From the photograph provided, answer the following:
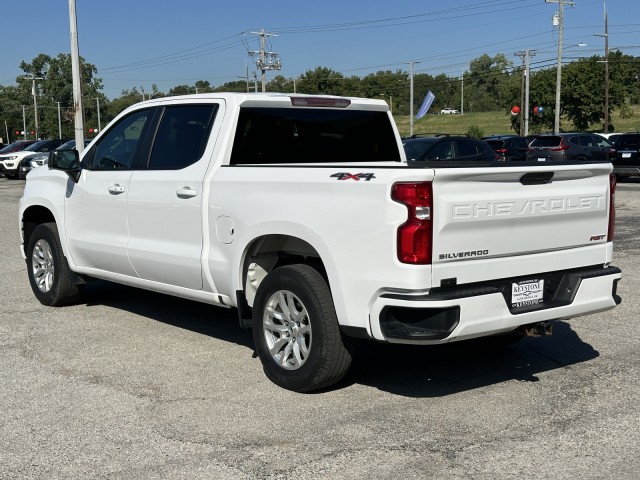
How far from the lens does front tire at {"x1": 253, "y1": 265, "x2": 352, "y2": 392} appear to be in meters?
5.20

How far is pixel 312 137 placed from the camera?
6625 millimetres

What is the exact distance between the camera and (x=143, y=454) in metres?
4.43

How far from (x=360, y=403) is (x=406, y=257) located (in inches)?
45.1

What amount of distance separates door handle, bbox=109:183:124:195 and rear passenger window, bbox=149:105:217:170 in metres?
0.39

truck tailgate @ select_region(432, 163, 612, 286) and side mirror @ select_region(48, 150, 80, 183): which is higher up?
side mirror @ select_region(48, 150, 80, 183)

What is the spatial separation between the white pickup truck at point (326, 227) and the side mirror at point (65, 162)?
3 cm

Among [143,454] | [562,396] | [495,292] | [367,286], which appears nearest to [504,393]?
[562,396]

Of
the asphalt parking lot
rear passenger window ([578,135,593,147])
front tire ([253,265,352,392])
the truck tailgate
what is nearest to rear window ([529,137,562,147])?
rear passenger window ([578,135,593,147])

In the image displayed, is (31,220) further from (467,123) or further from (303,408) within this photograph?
(467,123)

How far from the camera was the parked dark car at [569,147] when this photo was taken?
2845cm

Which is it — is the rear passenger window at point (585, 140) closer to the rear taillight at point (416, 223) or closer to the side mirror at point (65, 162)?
the side mirror at point (65, 162)

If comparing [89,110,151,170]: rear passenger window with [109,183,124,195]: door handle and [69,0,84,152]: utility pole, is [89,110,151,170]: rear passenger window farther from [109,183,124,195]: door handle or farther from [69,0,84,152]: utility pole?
[69,0,84,152]: utility pole

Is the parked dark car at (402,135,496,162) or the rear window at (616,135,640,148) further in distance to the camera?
the rear window at (616,135,640,148)

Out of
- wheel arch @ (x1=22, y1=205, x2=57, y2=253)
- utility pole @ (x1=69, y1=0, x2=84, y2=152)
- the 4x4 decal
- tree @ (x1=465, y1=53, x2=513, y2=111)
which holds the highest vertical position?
tree @ (x1=465, y1=53, x2=513, y2=111)
